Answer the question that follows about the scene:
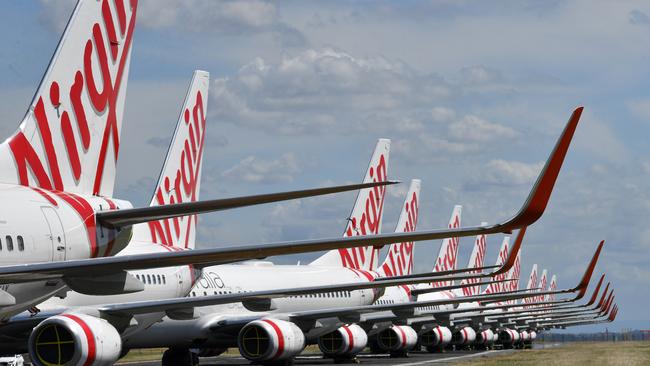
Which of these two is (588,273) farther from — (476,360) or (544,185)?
(544,185)

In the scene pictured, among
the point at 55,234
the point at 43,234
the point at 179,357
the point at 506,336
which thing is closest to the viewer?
the point at 43,234

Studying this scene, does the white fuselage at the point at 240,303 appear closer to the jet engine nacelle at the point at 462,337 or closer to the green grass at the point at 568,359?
the green grass at the point at 568,359

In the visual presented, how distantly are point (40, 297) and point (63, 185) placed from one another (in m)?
1.63

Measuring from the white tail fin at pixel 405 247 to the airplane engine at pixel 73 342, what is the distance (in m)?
31.5

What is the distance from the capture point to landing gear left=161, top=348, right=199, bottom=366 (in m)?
31.2

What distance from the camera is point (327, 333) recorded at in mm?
35531

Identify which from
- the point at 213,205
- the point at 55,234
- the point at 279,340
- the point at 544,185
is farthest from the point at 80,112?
the point at 279,340

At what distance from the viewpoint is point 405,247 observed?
51.0m

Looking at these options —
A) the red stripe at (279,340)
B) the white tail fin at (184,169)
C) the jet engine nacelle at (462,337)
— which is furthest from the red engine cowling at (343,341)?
the jet engine nacelle at (462,337)

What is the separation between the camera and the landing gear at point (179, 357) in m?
31.2

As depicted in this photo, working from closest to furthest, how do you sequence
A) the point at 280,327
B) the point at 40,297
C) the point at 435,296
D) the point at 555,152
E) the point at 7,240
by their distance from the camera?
1. the point at 555,152
2. the point at 7,240
3. the point at 40,297
4. the point at 280,327
5. the point at 435,296

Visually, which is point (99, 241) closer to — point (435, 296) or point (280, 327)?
point (280, 327)

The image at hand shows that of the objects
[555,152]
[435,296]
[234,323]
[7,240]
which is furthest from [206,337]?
[435,296]

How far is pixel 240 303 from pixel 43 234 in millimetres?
18523
